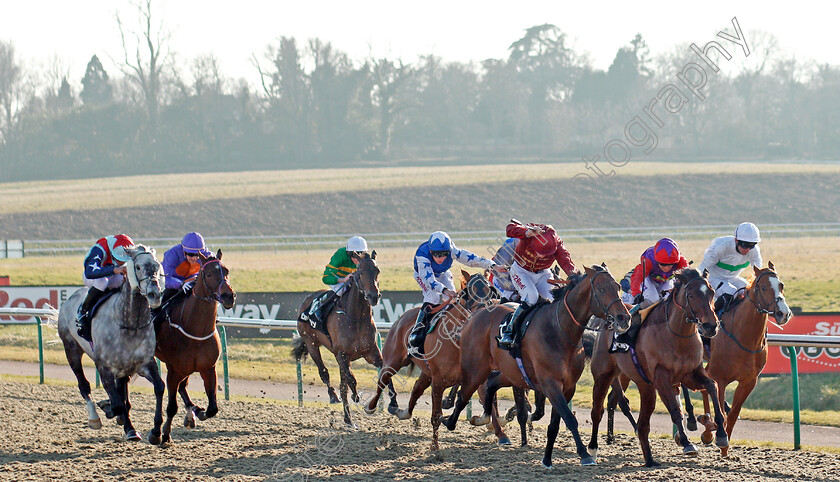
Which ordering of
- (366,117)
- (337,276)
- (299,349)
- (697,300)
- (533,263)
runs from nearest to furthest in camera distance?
(697,300), (533,263), (337,276), (299,349), (366,117)

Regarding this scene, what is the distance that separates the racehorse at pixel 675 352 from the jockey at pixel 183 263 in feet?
13.0

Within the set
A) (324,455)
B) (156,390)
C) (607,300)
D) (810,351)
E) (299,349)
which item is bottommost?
(324,455)

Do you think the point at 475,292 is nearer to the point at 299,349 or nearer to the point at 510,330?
the point at 510,330

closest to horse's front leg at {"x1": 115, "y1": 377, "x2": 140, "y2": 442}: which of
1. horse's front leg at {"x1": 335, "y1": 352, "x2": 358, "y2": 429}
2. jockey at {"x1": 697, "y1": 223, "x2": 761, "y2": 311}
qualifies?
horse's front leg at {"x1": 335, "y1": 352, "x2": 358, "y2": 429}

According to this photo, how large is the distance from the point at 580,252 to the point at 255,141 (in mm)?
33502

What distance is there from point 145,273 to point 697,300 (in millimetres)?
4320

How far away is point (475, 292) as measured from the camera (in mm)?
8555

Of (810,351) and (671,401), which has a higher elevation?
(671,401)

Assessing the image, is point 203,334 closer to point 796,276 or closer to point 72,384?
point 72,384

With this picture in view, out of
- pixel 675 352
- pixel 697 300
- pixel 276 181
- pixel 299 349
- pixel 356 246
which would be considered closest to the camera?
pixel 697 300

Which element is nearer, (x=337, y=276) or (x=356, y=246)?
(x=356, y=246)

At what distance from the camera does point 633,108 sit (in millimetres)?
56469

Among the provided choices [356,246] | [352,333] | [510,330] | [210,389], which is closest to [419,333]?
[352,333]

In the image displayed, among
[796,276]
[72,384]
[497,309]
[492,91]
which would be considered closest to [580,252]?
[796,276]
